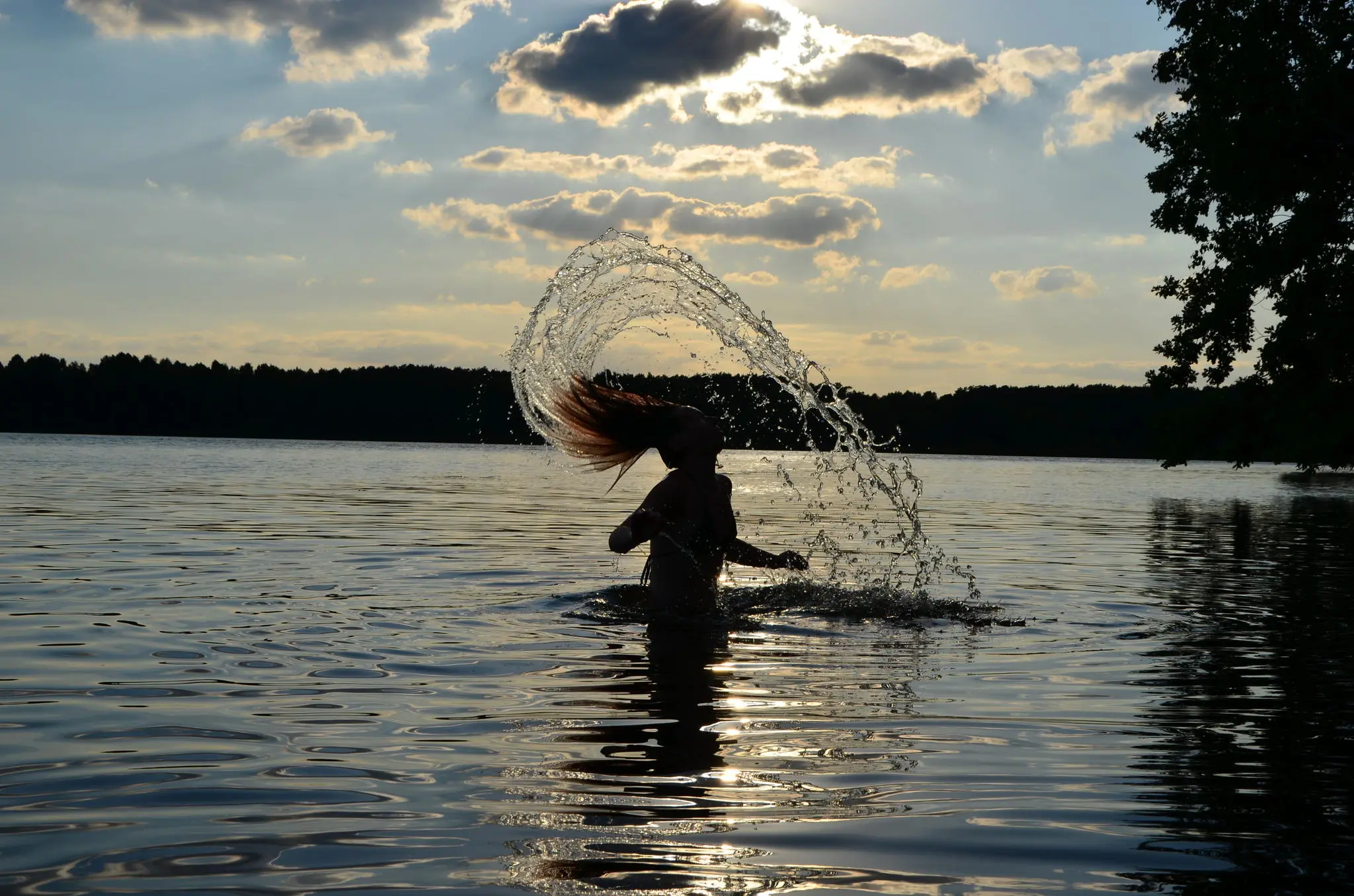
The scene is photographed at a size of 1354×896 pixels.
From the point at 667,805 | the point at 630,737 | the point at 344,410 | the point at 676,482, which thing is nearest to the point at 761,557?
the point at 676,482

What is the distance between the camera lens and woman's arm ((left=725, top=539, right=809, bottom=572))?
10875 millimetres

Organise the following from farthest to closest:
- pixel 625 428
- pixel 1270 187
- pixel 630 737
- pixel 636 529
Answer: pixel 1270 187 < pixel 625 428 < pixel 636 529 < pixel 630 737

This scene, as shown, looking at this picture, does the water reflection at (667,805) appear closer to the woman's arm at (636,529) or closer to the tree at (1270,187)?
the woman's arm at (636,529)

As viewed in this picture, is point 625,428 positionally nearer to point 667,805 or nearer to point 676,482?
point 676,482

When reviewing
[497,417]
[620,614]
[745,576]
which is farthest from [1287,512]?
[497,417]

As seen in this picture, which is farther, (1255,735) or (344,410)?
(344,410)

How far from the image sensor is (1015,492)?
43.9 metres

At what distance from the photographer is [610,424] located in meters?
11.2

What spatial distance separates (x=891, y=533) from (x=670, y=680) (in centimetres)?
1688

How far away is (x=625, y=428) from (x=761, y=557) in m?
1.65

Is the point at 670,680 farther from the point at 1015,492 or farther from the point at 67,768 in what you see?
the point at 1015,492

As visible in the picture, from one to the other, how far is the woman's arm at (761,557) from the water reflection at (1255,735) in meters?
3.04

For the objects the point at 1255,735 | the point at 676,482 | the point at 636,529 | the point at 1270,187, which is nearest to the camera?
the point at 1255,735

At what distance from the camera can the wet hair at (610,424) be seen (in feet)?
36.1
